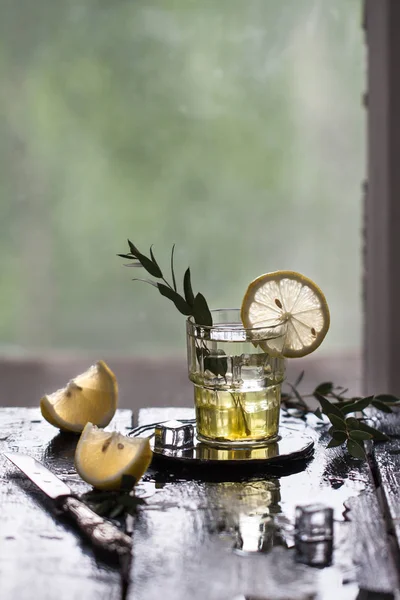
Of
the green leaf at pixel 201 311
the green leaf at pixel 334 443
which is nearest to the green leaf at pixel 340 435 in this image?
the green leaf at pixel 334 443

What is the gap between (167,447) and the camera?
1.14 m

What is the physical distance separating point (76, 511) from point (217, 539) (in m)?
0.16

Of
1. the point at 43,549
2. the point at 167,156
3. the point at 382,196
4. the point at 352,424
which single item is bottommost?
the point at 43,549

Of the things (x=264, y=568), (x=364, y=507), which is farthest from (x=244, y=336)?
(x=264, y=568)

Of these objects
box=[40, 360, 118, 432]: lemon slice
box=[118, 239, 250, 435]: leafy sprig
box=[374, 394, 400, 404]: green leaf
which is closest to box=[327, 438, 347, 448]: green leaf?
box=[118, 239, 250, 435]: leafy sprig

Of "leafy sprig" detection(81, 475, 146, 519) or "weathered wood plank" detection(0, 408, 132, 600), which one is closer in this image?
"weathered wood plank" detection(0, 408, 132, 600)

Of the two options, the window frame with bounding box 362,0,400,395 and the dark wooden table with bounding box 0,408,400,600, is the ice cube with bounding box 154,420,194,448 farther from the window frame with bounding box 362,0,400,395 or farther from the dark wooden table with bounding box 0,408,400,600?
the window frame with bounding box 362,0,400,395

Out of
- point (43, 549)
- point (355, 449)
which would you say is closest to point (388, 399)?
point (355, 449)

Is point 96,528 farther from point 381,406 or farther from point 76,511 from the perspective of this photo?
point 381,406

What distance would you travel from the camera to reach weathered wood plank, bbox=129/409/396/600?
0.75m

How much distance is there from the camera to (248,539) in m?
0.85

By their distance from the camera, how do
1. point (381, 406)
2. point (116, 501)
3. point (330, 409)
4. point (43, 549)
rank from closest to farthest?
point (43, 549) < point (116, 501) < point (330, 409) < point (381, 406)

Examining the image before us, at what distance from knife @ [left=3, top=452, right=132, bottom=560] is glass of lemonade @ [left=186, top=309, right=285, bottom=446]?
0.25m

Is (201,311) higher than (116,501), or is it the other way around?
(201,311)
